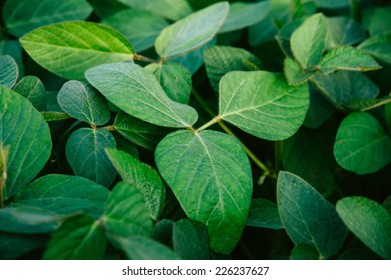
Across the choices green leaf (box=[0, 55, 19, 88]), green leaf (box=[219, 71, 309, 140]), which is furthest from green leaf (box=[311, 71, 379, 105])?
green leaf (box=[0, 55, 19, 88])

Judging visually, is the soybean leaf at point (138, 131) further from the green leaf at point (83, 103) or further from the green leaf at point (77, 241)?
the green leaf at point (77, 241)

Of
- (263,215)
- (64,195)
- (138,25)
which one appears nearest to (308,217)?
(263,215)

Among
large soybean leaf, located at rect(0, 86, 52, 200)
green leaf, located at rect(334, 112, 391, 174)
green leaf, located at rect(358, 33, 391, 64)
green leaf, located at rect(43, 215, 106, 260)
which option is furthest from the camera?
green leaf, located at rect(358, 33, 391, 64)

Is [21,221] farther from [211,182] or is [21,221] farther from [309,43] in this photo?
[309,43]

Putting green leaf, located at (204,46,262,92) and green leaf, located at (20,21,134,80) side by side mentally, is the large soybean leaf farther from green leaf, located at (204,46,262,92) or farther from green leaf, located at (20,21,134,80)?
green leaf, located at (204,46,262,92)

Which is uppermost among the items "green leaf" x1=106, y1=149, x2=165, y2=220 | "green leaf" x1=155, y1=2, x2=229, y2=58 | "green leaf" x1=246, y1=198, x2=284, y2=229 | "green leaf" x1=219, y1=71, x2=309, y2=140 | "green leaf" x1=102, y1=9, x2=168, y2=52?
"green leaf" x1=155, y1=2, x2=229, y2=58

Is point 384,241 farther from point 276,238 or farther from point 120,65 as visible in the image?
point 120,65

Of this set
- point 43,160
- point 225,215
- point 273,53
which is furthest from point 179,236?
point 273,53
